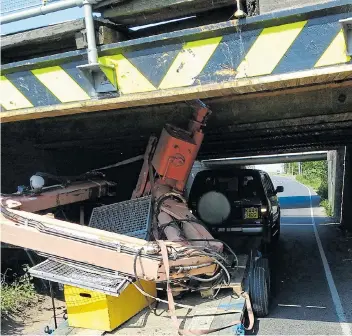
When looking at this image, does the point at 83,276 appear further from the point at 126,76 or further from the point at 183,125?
the point at 183,125

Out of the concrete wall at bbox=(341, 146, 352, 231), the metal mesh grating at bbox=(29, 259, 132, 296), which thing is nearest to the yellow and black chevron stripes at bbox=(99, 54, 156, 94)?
the metal mesh grating at bbox=(29, 259, 132, 296)

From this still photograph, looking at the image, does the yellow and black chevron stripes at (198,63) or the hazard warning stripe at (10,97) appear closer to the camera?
the yellow and black chevron stripes at (198,63)

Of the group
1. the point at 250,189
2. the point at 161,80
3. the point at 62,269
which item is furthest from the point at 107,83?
the point at 250,189

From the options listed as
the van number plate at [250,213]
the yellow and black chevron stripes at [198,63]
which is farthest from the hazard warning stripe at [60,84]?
the van number plate at [250,213]

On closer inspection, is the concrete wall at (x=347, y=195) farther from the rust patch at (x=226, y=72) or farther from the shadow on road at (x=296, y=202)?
the rust patch at (x=226, y=72)

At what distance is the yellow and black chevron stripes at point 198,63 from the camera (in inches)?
102

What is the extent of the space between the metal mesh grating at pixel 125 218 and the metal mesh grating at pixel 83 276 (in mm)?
833

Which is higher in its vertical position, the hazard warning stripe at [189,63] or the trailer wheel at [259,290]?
the hazard warning stripe at [189,63]

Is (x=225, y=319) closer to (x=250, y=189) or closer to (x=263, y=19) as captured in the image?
(x=263, y=19)

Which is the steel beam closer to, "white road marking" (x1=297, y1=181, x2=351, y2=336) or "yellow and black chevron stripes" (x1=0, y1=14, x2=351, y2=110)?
"yellow and black chevron stripes" (x1=0, y1=14, x2=351, y2=110)

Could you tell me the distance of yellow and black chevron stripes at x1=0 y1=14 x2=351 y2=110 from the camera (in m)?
2.58

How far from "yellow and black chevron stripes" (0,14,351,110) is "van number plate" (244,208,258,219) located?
5346 millimetres

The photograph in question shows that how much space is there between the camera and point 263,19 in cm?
262

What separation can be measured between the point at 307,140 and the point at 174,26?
5.81 metres
